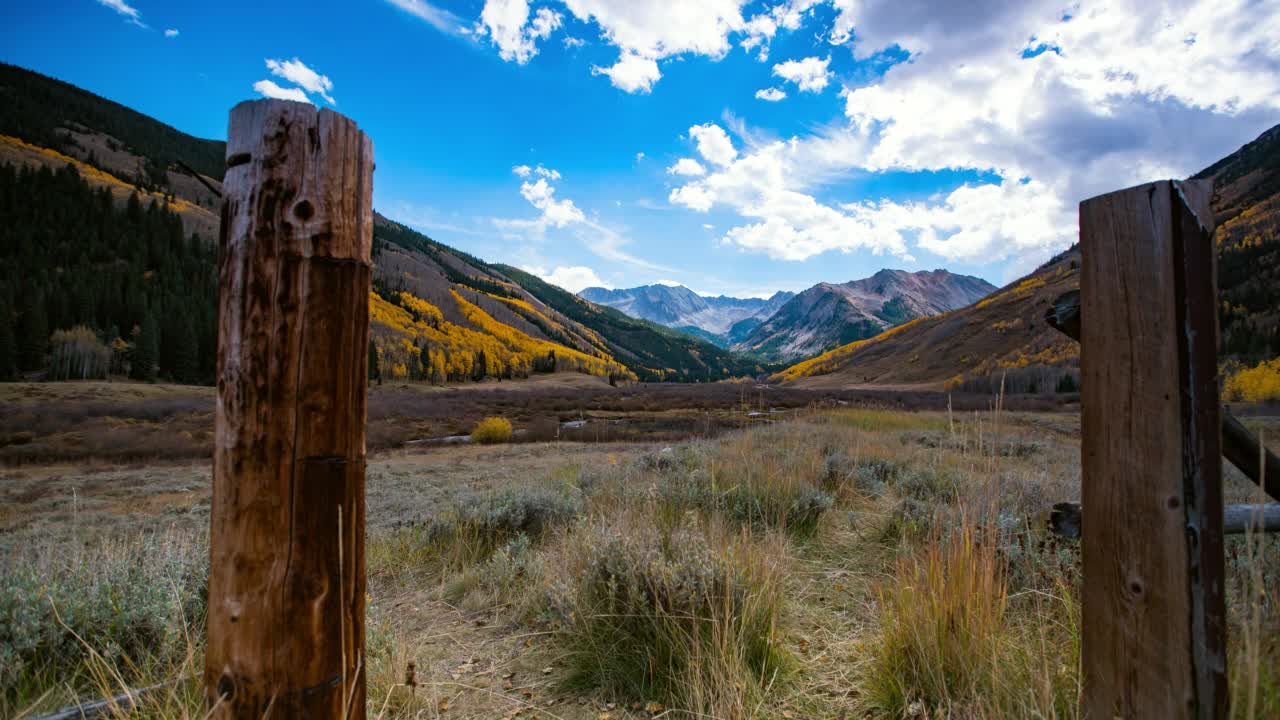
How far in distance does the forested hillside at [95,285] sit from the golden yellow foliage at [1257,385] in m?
69.1

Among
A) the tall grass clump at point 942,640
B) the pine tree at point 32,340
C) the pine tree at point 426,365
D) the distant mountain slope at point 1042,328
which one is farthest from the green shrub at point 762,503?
the pine tree at point 426,365

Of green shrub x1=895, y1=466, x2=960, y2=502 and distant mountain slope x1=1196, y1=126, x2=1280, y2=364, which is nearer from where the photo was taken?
green shrub x1=895, y1=466, x2=960, y2=502

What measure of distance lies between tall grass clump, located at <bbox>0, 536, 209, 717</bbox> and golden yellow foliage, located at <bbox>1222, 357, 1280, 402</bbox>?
3886 centimetres

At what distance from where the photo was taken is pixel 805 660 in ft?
9.65

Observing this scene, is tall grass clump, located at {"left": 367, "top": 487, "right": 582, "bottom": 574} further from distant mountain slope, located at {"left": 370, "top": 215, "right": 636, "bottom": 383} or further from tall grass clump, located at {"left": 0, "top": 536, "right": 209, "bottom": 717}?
distant mountain slope, located at {"left": 370, "top": 215, "right": 636, "bottom": 383}

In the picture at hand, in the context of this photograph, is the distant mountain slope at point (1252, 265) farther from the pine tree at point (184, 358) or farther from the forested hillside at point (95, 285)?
the forested hillside at point (95, 285)

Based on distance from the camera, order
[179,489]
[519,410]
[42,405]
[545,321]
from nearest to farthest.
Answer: [179,489]
[42,405]
[519,410]
[545,321]

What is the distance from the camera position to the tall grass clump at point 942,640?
230 centimetres

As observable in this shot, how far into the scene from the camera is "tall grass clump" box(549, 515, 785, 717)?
262cm

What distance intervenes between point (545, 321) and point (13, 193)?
10183 centimetres

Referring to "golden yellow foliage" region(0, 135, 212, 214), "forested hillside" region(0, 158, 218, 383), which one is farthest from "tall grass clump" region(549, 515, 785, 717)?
"golden yellow foliage" region(0, 135, 212, 214)

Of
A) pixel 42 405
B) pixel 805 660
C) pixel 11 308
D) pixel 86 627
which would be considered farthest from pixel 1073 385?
pixel 11 308

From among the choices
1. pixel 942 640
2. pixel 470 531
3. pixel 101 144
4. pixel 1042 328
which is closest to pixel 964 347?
pixel 1042 328

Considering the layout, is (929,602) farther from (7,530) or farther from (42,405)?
(42,405)
